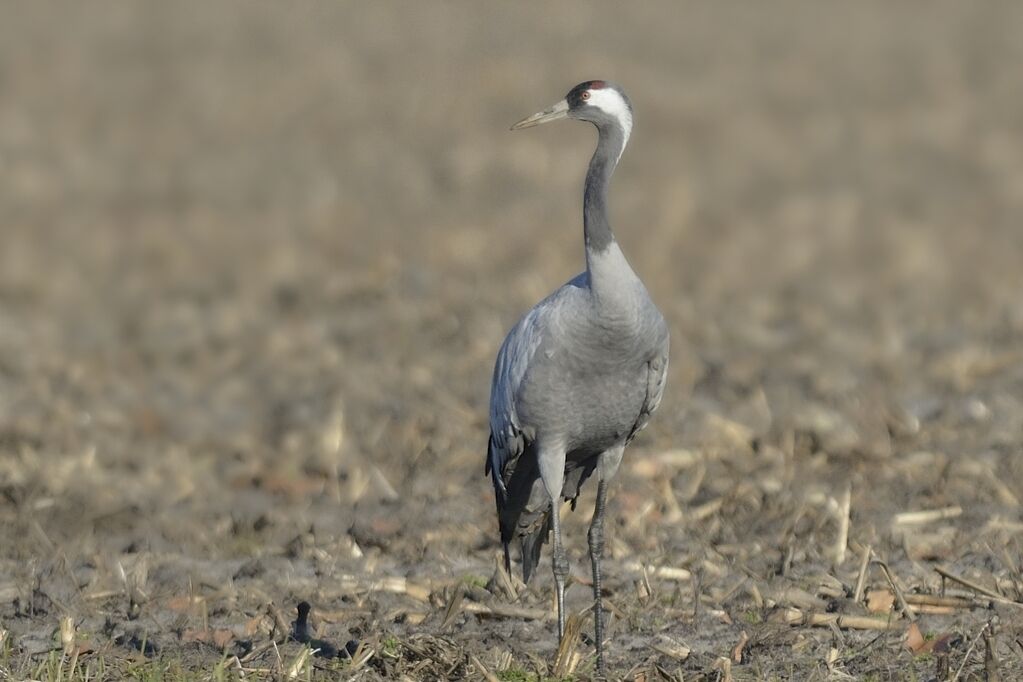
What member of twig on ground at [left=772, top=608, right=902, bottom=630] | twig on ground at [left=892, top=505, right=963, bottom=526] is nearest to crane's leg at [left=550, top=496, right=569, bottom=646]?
twig on ground at [left=772, top=608, right=902, bottom=630]

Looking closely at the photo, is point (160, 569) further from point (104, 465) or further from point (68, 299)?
point (68, 299)

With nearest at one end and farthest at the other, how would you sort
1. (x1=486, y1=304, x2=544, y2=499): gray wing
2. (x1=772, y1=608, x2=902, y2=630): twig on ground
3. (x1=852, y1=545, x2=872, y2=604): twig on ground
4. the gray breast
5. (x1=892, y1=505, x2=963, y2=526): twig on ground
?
the gray breast < (x1=772, y1=608, x2=902, y2=630): twig on ground < (x1=486, y1=304, x2=544, y2=499): gray wing < (x1=852, y1=545, x2=872, y2=604): twig on ground < (x1=892, y1=505, x2=963, y2=526): twig on ground

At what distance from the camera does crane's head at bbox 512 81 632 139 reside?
6.02m

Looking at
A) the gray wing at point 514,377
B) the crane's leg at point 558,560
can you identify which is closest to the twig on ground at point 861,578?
the crane's leg at point 558,560

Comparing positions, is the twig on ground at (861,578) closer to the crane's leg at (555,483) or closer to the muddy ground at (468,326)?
the muddy ground at (468,326)

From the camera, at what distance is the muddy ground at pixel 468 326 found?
6215 mm

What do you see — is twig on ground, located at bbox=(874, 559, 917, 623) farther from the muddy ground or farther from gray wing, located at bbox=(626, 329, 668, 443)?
gray wing, located at bbox=(626, 329, 668, 443)

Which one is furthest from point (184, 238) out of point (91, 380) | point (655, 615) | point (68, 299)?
point (655, 615)

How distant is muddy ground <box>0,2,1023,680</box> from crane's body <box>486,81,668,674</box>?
1.62 feet

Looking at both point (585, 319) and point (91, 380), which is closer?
point (585, 319)

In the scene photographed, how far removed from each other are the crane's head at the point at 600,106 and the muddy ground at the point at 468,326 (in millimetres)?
1794

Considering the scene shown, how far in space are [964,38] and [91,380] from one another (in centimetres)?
1499

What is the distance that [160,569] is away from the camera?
6832 mm

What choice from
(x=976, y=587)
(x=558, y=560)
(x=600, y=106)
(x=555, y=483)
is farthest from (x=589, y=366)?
(x=976, y=587)
